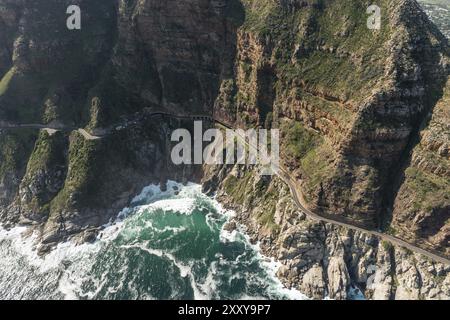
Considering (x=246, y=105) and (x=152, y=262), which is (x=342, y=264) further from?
(x=246, y=105)

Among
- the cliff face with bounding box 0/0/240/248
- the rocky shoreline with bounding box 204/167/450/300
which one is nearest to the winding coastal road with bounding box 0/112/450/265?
the rocky shoreline with bounding box 204/167/450/300

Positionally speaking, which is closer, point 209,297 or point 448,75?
point 209,297

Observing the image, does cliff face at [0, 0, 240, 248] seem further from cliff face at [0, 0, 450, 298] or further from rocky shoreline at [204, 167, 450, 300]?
rocky shoreline at [204, 167, 450, 300]

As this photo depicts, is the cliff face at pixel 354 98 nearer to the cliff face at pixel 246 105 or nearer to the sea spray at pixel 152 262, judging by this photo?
the cliff face at pixel 246 105

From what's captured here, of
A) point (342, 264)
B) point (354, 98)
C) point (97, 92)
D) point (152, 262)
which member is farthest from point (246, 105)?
point (342, 264)

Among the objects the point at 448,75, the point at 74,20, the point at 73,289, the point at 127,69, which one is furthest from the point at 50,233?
the point at 448,75

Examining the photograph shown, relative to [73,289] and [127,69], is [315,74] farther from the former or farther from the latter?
[73,289]

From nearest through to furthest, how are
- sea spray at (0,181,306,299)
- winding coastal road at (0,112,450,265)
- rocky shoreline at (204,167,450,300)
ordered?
1. rocky shoreline at (204,167,450,300)
2. winding coastal road at (0,112,450,265)
3. sea spray at (0,181,306,299)

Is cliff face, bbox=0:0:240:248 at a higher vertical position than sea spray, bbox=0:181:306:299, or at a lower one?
higher
